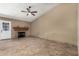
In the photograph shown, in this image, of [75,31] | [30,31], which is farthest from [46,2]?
[75,31]

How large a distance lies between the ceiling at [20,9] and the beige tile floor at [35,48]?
1.61ft

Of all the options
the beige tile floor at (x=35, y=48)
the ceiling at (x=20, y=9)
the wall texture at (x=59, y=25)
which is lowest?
the beige tile floor at (x=35, y=48)

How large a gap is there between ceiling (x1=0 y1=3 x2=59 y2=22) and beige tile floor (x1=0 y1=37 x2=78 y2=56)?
492 mm

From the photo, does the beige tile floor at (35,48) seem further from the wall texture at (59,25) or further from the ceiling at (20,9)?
the ceiling at (20,9)

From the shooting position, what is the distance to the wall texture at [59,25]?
2180 millimetres

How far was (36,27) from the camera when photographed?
2326 millimetres

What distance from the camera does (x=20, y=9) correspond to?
220cm

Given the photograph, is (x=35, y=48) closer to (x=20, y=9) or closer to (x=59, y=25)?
(x=59, y=25)

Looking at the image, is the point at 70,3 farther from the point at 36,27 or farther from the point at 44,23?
the point at 36,27

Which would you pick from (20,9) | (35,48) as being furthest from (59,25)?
(20,9)

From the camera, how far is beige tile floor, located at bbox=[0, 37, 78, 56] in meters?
2.14

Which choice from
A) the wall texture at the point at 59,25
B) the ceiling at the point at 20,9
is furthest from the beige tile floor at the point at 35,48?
the ceiling at the point at 20,9

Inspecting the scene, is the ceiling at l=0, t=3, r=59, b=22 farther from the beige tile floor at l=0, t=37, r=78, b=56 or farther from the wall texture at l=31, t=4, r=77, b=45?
the beige tile floor at l=0, t=37, r=78, b=56

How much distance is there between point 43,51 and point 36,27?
516 millimetres
